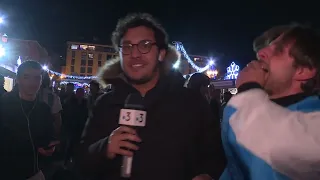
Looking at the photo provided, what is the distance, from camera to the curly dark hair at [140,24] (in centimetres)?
229

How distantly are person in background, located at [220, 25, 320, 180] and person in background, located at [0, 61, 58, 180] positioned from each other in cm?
234

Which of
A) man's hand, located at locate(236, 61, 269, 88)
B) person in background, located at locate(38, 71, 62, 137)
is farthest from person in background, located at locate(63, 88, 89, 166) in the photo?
man's hand, located at locate(236, 61, 269, 88)

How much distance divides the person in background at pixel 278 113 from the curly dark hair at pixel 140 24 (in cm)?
84

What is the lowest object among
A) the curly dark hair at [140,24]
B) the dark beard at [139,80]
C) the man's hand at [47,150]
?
the man's hand at [47,150]

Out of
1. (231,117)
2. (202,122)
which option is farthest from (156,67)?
(231,117)

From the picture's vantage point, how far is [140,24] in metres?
2.29

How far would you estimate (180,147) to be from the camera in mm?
1996

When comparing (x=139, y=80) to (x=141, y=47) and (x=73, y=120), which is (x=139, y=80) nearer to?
(x=141, y=47)

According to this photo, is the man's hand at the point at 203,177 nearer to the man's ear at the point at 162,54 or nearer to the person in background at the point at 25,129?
the man's ear at the point at 162,54

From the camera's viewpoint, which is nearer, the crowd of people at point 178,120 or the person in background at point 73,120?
the crowd of people at point 178,120

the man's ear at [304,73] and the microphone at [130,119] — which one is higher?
the man's ear at [304,73]

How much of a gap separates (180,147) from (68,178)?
3807 mm

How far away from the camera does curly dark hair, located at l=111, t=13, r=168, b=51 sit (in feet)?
7.53

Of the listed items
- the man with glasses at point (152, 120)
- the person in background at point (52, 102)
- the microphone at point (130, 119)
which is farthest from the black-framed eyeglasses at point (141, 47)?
the person in background at point (52, 102)
